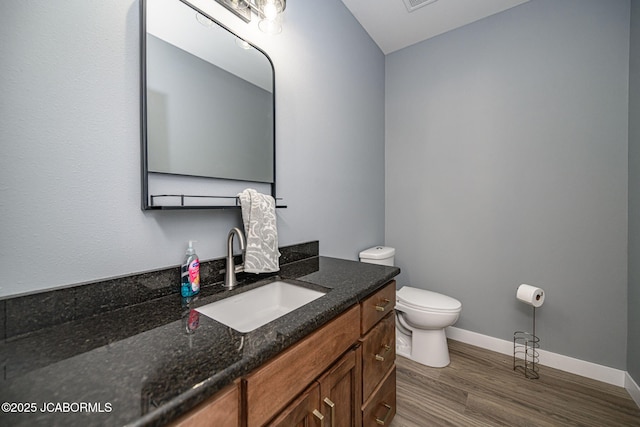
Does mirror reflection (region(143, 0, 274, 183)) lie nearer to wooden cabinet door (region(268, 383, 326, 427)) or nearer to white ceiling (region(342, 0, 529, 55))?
wooden cabinet door (region(268, 383, 326, 427))

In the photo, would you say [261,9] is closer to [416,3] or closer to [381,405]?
[416,3]

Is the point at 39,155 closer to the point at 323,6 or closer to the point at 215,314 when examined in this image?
the point at 215,314

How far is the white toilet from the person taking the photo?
1.81m

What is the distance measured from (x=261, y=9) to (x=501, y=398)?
259 cm

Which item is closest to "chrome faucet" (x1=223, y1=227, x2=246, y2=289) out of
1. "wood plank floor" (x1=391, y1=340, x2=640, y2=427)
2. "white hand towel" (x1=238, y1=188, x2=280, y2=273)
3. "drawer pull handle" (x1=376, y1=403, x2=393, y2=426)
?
"white hand towel" (x1=238, y1=188, x2=280, y2=273)

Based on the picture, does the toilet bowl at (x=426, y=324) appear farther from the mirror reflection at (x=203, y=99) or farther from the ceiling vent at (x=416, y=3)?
the ceiling vent at (x=416, y=3)

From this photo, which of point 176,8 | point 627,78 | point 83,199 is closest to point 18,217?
point 83,199

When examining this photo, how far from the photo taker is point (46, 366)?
1.71ft

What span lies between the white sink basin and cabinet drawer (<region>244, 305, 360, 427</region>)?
19 cm

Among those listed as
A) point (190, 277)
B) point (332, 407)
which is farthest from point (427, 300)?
point (190, 277)

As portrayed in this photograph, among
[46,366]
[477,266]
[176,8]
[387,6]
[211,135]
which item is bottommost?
[477,266]

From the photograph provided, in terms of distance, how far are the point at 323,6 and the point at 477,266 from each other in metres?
2.34

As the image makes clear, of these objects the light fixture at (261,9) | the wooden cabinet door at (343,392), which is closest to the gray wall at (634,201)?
the wooden cabinet door at (343,392)

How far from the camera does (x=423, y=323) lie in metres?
1.85
